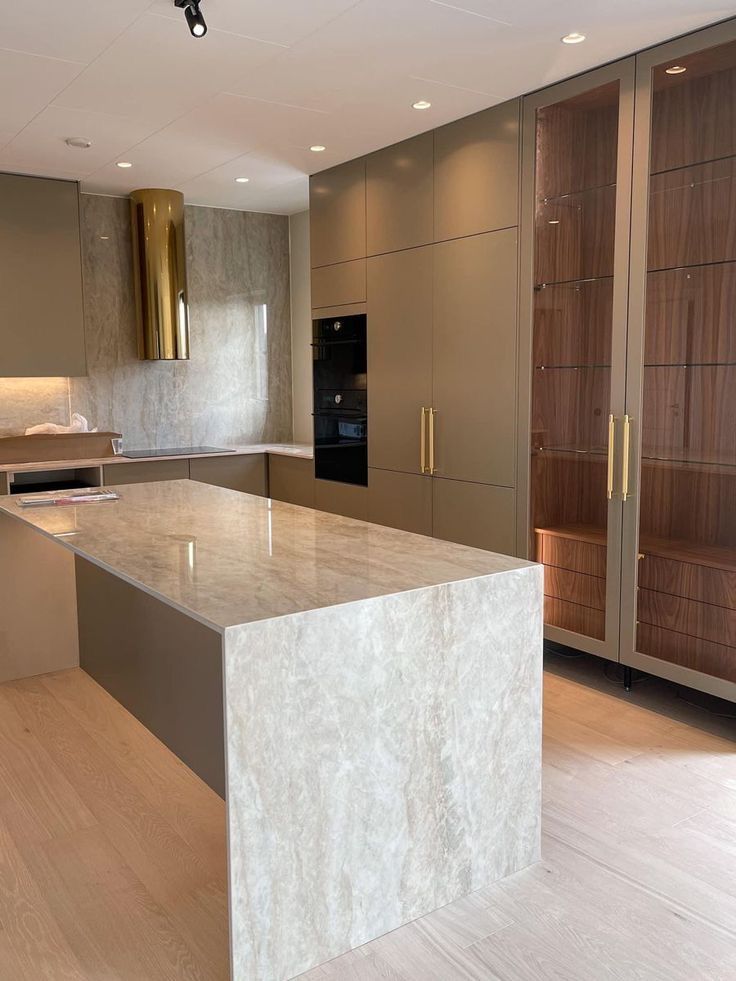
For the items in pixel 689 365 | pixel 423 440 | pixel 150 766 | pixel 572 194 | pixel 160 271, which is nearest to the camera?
pixel 150 766

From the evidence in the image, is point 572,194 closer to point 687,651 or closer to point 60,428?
point 687,651

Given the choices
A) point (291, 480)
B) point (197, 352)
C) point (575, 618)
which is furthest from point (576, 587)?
point (197, 352)

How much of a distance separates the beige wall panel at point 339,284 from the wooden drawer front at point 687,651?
7.80 feet

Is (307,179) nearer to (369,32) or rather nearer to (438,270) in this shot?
(438,270)

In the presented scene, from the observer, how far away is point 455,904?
6.70 ft

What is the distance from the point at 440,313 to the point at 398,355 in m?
0.39

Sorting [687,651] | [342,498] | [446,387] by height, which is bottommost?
[687,651]

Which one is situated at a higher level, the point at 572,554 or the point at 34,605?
the point at 572,554

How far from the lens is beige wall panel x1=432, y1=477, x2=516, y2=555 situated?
3857mm

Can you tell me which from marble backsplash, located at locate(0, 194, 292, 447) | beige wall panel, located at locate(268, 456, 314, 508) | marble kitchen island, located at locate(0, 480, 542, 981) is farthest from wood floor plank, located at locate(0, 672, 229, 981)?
marble backsplash, located at locate(0, 194, 292, 447)

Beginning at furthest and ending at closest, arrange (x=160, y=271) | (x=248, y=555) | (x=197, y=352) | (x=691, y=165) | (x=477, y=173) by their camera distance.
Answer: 1. (x=197, y=352)
2. (x=160, y=271)
3. (x=477, y=173)
4. (x=691, y=165)
5. (x=248, y=555)

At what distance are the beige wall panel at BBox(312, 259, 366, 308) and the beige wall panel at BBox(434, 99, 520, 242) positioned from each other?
680mm

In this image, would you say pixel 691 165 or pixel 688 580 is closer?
pixel 691 165

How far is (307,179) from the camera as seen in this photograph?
5043mm
